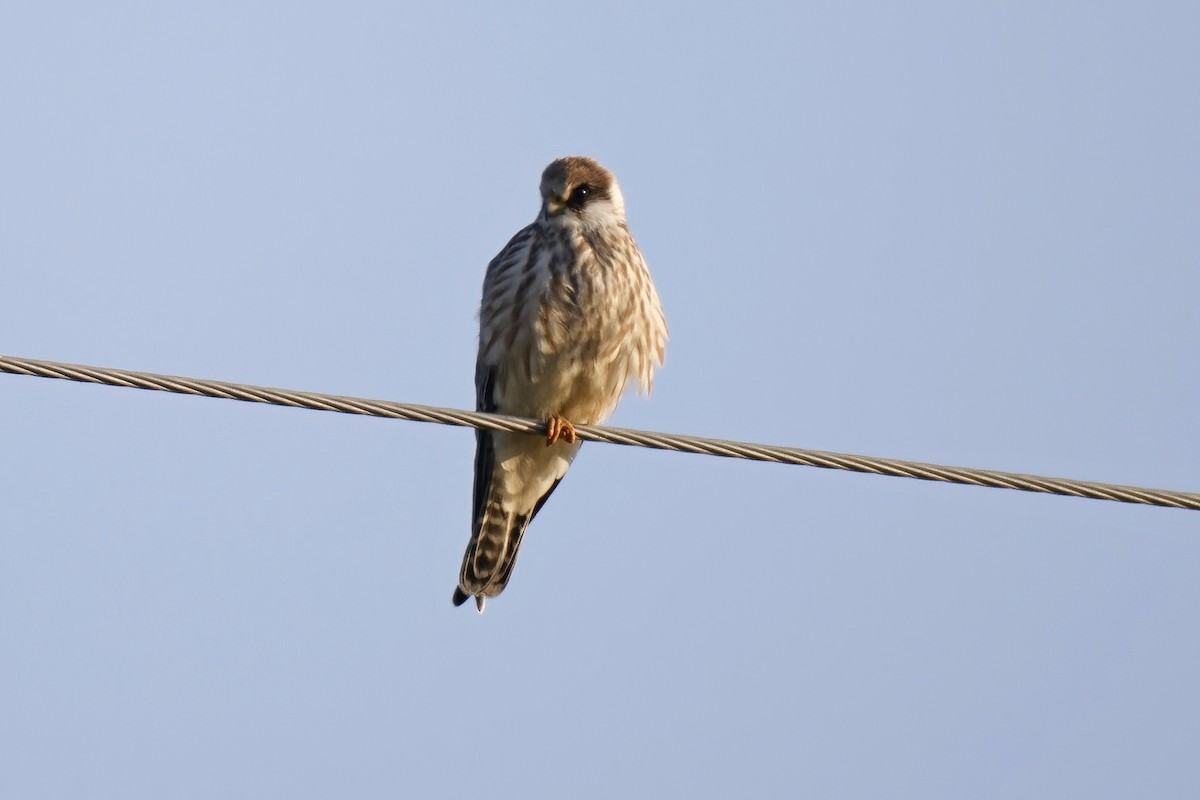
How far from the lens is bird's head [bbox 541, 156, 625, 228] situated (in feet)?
23.1

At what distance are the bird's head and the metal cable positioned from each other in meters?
2.46

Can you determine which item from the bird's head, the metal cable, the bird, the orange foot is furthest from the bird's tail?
the metal cable

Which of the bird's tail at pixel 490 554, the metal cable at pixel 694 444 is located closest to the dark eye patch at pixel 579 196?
the bird's tail at pixel 490 554

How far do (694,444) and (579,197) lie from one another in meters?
2.72

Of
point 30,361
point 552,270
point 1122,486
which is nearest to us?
point 30,361

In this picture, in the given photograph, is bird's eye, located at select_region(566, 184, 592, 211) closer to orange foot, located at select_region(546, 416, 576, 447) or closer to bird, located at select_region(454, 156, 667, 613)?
bird, located at select_region(454, 156, 667, 613)

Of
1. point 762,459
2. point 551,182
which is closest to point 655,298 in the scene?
point 551,182

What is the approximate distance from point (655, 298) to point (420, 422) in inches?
97.9

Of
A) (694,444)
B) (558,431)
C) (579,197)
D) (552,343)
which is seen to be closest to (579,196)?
(579,197)

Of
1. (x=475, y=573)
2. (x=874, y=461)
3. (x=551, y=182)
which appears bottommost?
(x=475, y=573)

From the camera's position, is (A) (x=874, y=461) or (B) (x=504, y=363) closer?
(A) (x=874, y=461)

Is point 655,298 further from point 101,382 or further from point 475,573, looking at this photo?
point 101,382

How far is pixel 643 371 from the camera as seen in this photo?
22.1ft

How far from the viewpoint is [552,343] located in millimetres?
6500
